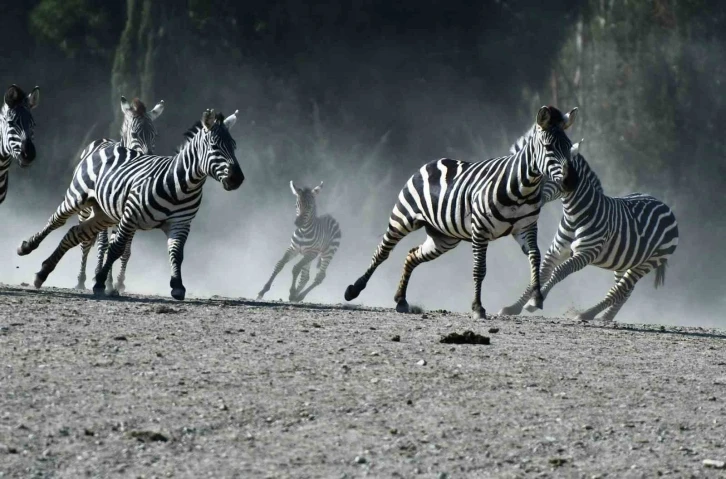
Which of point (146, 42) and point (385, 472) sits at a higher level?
point (146, 42)

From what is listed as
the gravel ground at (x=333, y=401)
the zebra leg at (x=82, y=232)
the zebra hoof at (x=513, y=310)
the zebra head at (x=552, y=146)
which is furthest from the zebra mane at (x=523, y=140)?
the zebra leg at (x=82, y=232)

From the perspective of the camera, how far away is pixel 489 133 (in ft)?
93.5

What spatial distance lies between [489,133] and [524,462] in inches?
889

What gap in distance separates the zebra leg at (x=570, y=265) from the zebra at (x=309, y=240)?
24.4ft

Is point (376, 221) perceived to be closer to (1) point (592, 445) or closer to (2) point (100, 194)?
(2) point (100, 194)

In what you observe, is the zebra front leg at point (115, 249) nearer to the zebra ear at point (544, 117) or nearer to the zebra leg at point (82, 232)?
the zebra leg at point (82, 232)

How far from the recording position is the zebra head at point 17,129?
12555mm

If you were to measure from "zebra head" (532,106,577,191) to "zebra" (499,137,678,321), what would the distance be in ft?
9.69

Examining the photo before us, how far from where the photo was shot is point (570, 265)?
574 inches

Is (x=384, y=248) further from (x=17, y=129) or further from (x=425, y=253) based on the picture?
(x=17, y=129)

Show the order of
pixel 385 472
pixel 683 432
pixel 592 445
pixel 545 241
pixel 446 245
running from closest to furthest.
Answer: pixel 385 472 → pixel 592 445 → pixel 683 432 → pixel 446 245 → pixel 545 241

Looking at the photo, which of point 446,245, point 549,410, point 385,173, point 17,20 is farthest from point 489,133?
point 549,410

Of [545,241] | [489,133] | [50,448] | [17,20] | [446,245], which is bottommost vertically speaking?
[50,448]

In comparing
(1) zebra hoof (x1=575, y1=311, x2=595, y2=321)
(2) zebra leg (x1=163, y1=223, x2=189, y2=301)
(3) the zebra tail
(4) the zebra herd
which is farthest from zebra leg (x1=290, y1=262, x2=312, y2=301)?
(2) zebra leg (x1=163, y1=223, x2=189, y2=301)
